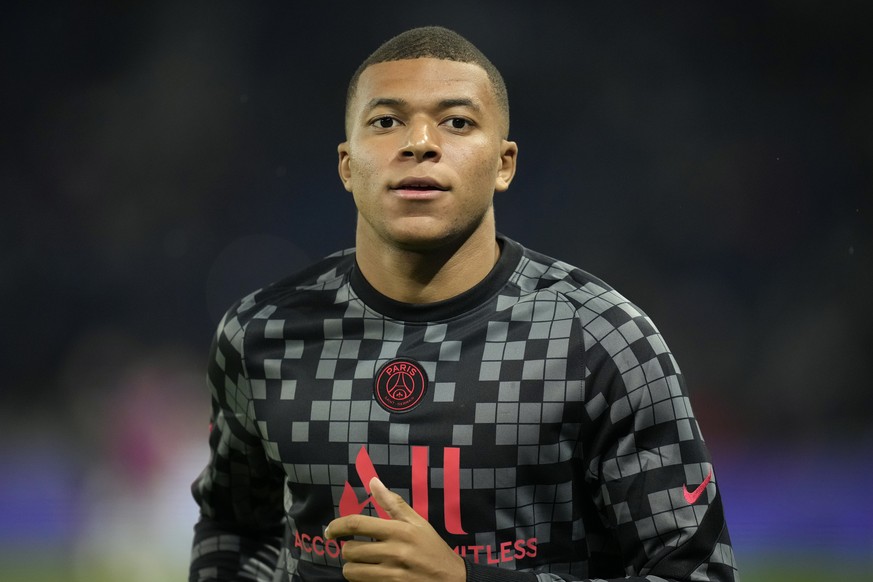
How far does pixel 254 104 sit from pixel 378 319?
1.88 metres

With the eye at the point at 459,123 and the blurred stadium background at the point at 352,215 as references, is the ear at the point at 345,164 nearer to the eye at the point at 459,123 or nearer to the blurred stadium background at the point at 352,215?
the eye at the point at 459,123

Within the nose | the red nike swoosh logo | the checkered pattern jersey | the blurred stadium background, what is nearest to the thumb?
the checkered pattern jersey

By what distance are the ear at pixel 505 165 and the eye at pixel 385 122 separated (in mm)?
197

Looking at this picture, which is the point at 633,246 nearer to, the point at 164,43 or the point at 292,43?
the point at 292,43

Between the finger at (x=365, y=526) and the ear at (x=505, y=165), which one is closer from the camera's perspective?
the finger at (x=365, y=526)

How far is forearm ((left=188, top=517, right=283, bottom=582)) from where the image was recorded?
1840 mm

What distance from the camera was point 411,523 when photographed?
53.4 inches

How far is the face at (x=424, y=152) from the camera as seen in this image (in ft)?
5.12

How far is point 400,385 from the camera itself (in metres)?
1.59

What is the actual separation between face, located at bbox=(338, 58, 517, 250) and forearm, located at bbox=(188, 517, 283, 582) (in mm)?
624

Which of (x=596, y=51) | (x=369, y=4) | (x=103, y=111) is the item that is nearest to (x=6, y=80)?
(x=103, y=111)

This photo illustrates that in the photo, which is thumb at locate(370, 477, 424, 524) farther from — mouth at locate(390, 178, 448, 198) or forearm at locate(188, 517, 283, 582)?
forearm at locate(188, 517, 283, 582)

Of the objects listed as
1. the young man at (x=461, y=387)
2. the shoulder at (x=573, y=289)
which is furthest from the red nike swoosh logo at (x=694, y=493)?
the shoulder at (x=573, y=289)

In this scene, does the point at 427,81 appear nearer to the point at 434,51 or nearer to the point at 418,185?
the point at 434,51
